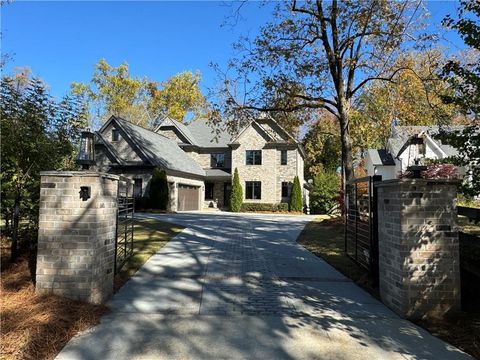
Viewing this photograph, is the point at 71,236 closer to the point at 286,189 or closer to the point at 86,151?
the point at 86,151

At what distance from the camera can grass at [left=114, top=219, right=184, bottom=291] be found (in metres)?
6.99

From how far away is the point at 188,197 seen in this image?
101ft

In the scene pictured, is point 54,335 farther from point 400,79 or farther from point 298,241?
point 400,79

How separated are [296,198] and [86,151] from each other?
25401 millimetres

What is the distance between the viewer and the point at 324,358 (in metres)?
3.81

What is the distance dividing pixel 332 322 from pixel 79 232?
3.55 m

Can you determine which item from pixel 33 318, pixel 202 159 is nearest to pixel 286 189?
pixel 202 159

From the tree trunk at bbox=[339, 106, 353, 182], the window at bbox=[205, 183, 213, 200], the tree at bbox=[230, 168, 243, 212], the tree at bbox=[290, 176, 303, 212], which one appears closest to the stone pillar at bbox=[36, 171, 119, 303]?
the tree trunk at bbox=[339, 106, 353, 182]

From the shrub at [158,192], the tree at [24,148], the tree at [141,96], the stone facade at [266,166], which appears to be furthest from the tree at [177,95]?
the tree at [24,148]

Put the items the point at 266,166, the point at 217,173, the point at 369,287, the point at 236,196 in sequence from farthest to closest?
1. the point at 217,173
2. the point at 266,166
3. the point at 236,196
4. the point at 369,287

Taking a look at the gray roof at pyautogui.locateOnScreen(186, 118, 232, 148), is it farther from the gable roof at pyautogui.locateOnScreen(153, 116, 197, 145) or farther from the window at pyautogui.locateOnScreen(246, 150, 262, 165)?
the window at pyautogui.locateOnScreen(246, 150, 262, 165)

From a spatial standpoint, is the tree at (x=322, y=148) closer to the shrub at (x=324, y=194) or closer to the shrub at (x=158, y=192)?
the shrub at (x=324, y=194)

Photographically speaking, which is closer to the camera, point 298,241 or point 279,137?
point 298,241

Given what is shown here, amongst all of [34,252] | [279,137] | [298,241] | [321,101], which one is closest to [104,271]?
[34,252]
